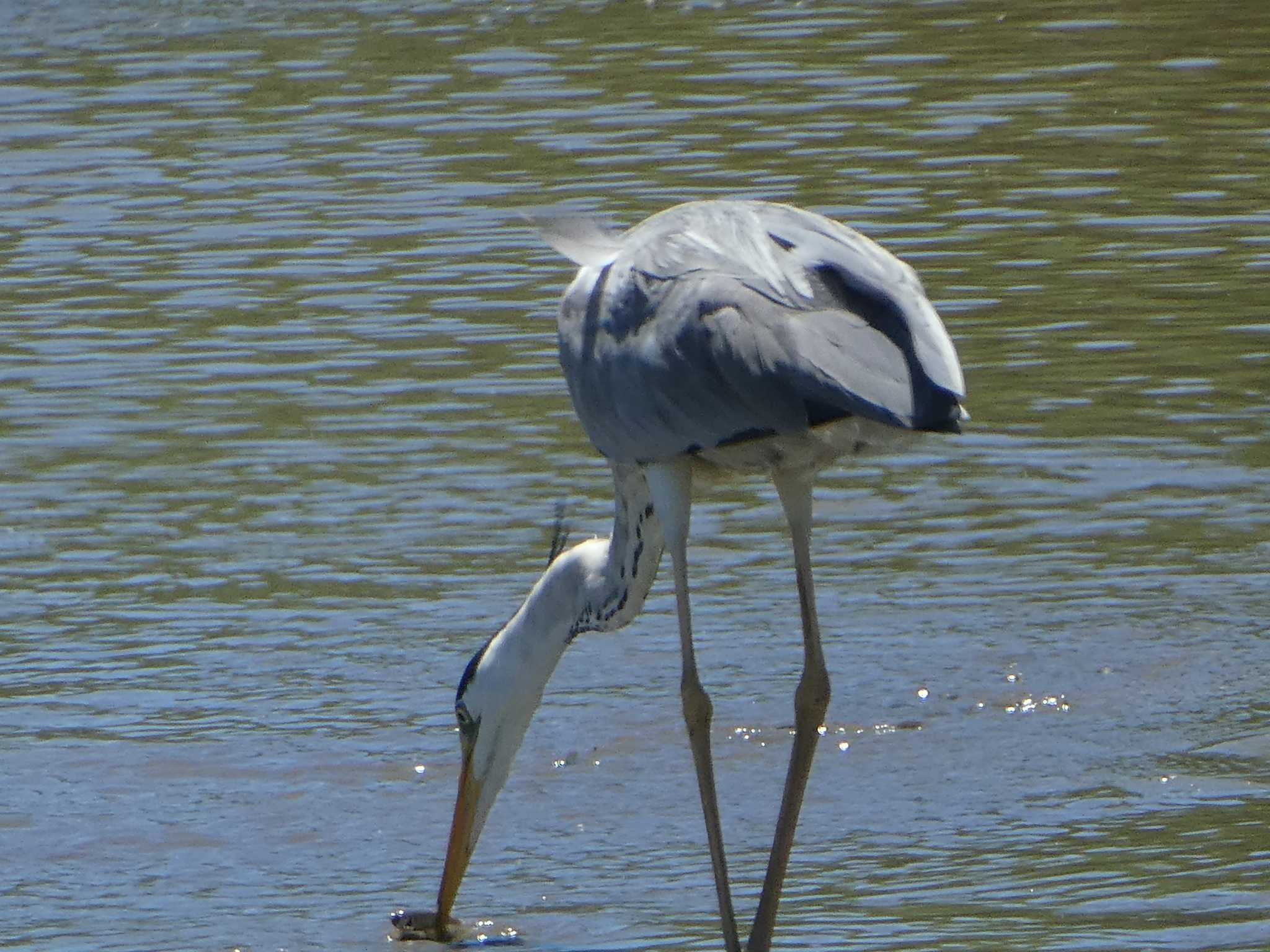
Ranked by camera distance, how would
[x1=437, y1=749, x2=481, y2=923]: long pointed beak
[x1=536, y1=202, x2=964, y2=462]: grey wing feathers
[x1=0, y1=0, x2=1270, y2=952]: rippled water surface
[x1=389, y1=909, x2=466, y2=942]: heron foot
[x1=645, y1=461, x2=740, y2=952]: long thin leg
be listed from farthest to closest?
[x1=0, y1=0, x2=1270, y2=952]: rippled water surface
[x1=437, y1=749, x2=481, y2=923]: long pointed beak
[x1=389, y1=909, x2=466, y2=942]: heron foot
[x1=645, y1=461, x2=740, y2=952]: long thin leg
[x1=536, y1=202, x2=964, y2=462]: grey wing feathers

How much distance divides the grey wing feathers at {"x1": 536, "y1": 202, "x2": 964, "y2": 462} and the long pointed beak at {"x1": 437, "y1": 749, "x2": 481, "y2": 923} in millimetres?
838

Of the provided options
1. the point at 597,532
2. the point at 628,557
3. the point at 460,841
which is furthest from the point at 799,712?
the point at 597,532

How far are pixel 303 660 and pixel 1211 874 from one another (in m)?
3.05

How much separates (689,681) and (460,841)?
64cm

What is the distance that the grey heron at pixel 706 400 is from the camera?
5.38 metres

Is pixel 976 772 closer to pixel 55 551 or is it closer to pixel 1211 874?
pixel 1211 874

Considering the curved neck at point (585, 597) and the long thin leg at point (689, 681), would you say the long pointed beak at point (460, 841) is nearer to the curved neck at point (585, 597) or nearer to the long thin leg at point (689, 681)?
the curved neck at point (585, 597)

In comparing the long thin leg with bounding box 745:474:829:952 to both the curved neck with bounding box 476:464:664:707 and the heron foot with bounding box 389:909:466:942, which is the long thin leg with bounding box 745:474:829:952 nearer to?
the curved neck with bounding box 476:464:664:707

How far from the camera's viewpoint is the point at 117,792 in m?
6.91

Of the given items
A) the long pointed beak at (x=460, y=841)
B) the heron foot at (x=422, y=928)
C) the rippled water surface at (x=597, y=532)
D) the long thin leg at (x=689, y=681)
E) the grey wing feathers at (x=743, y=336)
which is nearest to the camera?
the grey wing feathers at (x=743, y=336)

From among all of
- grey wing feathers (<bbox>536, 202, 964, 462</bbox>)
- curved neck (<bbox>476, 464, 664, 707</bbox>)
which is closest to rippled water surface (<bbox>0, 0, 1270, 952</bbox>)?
curved neck (<bbox>476, 464, 664, 707</bbox>)

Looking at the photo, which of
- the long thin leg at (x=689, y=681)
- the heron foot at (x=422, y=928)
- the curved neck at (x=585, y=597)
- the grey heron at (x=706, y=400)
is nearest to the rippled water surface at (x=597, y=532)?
the heron foot at (x=422, y=928)

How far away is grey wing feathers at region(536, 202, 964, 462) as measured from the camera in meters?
5.30

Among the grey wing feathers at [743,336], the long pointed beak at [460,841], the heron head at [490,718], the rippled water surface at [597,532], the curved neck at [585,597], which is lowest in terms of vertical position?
the rippled water surface at [597,532]
